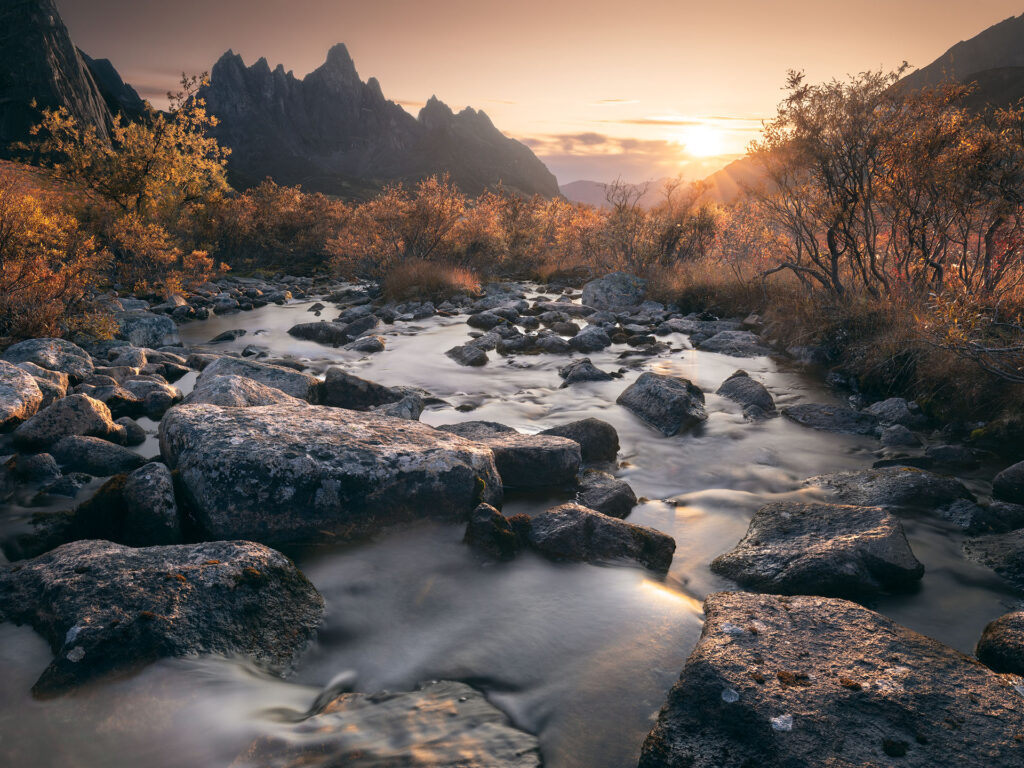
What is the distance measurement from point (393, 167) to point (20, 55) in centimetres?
9153

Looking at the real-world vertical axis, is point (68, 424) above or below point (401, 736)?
above

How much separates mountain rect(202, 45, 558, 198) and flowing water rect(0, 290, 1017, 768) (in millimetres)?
130531

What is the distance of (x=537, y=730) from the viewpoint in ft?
9.68

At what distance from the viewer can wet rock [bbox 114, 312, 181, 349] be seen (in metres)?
12.8

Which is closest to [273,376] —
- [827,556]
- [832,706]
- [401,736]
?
[401,736]

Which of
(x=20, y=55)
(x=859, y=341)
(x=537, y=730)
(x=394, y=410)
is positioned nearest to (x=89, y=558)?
(x=537, y=730)

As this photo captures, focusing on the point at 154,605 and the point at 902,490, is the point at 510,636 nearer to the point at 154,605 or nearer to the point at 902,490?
the point at 154,605

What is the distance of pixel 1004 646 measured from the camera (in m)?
3.36

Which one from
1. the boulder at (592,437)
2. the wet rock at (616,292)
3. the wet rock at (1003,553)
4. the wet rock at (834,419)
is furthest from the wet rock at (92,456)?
the wet rock at (616,292)

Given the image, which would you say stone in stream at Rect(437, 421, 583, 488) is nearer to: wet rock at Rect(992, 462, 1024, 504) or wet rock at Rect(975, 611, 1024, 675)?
wet rock at Rect(975, 611, 1024, 675)

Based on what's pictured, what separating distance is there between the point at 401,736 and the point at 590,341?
1201cm

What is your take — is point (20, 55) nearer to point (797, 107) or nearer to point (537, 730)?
point (797, 107)

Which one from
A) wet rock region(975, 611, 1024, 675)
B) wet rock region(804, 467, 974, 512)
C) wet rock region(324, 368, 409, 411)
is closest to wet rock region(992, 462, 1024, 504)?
wet rock region(804, 467, 974, 512)

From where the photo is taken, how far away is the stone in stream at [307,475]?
4.53 metres
